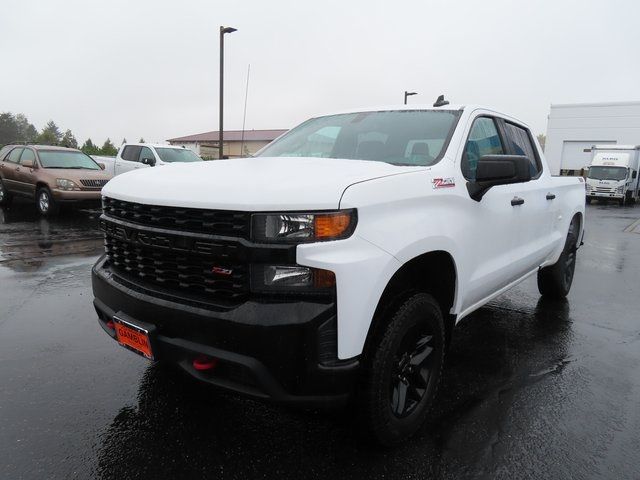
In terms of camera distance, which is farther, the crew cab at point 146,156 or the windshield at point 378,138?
the crew cab at point 146,156

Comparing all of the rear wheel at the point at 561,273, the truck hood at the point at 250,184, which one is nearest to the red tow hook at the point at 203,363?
the truck hood at the point at 250,184

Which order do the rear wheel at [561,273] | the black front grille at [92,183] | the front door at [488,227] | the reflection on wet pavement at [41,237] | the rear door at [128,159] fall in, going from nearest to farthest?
the front door at [488,227], the rear wheel at [561,273], the reflection on wet pavement at [41,237], the black front grille at [92,183], the rear door at [128,159]

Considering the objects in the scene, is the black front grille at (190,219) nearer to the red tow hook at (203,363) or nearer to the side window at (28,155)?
the red tow hook at (203,363)

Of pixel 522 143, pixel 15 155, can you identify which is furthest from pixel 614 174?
pixel 15 155

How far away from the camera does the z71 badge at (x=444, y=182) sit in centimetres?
255

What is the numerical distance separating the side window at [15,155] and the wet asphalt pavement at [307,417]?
29.9 feet

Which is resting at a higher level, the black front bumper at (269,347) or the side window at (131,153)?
the side window at (131,153)

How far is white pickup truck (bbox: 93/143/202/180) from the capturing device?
13.8 meters

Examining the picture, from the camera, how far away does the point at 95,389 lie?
299 centimetres

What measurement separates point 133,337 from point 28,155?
446 inches

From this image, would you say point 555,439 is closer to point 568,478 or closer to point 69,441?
point 568,478

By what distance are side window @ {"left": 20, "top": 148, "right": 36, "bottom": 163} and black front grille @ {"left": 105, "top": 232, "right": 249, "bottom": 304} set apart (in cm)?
1051

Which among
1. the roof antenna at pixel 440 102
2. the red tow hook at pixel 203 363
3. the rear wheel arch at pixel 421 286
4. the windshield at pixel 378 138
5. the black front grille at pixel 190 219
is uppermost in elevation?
the roof antenna at pixel 440 102

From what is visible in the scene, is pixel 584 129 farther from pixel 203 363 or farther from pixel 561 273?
pixel 203 363
